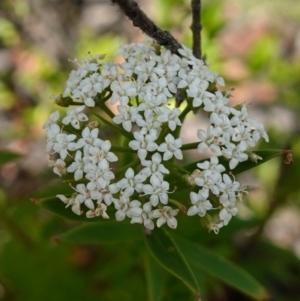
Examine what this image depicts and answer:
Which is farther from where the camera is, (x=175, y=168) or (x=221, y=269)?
(x=221, y=269)

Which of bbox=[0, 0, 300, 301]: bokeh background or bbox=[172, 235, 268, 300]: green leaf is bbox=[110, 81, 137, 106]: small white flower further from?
bbox=[172, 235, 268, 300]: green leaf

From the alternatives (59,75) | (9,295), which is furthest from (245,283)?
Result: (59,75)

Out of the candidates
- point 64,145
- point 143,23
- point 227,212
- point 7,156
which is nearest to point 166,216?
point 227,212

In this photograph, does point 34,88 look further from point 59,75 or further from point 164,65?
point 164,65

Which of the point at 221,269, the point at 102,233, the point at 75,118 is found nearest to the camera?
the point at 75,118

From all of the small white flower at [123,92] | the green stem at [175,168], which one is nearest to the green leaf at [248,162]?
the green stem at [175,168]

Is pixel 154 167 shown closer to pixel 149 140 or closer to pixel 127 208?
pixel 149 140

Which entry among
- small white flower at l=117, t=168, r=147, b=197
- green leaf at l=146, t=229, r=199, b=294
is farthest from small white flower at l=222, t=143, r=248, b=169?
green leaf at l=146, t=229, r=199, b=294
